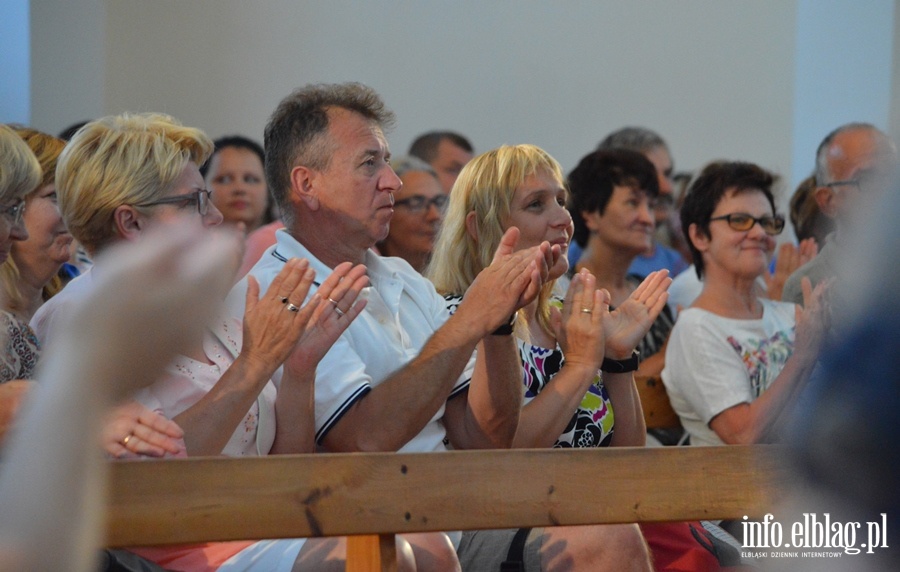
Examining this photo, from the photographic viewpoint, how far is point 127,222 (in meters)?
2.41

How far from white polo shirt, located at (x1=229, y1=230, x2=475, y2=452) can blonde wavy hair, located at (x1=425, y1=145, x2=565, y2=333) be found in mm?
121

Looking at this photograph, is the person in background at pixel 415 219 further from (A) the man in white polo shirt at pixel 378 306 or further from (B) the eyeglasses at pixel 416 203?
Result: (A) the man in white polo shirt at pixel 378 306

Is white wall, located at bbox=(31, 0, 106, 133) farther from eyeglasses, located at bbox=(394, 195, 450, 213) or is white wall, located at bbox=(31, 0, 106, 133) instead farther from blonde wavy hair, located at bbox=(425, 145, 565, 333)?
blonde wavy hair, located at bbox=(425, 145, 565, 333)

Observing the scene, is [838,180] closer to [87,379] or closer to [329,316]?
[329,316]

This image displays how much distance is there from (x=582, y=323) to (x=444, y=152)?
239 centimetres

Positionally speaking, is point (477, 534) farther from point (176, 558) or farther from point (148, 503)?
point (148, 503)

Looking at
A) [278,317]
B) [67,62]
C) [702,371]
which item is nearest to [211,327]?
[278,317]

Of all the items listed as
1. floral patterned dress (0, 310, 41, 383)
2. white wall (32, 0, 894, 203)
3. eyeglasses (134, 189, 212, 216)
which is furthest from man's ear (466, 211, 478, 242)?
white wall (32, 0, 894, 203)

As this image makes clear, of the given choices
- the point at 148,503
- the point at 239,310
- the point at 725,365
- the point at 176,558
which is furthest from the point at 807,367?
the point at 148,503

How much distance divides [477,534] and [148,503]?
91cm

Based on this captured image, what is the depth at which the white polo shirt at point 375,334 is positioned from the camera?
2.43 m

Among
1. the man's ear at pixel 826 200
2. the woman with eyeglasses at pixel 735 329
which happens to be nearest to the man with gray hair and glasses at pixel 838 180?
the man's ear at pixel 826 200

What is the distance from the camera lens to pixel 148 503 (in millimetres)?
1688

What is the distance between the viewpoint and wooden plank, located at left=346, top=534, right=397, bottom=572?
5.90ft
